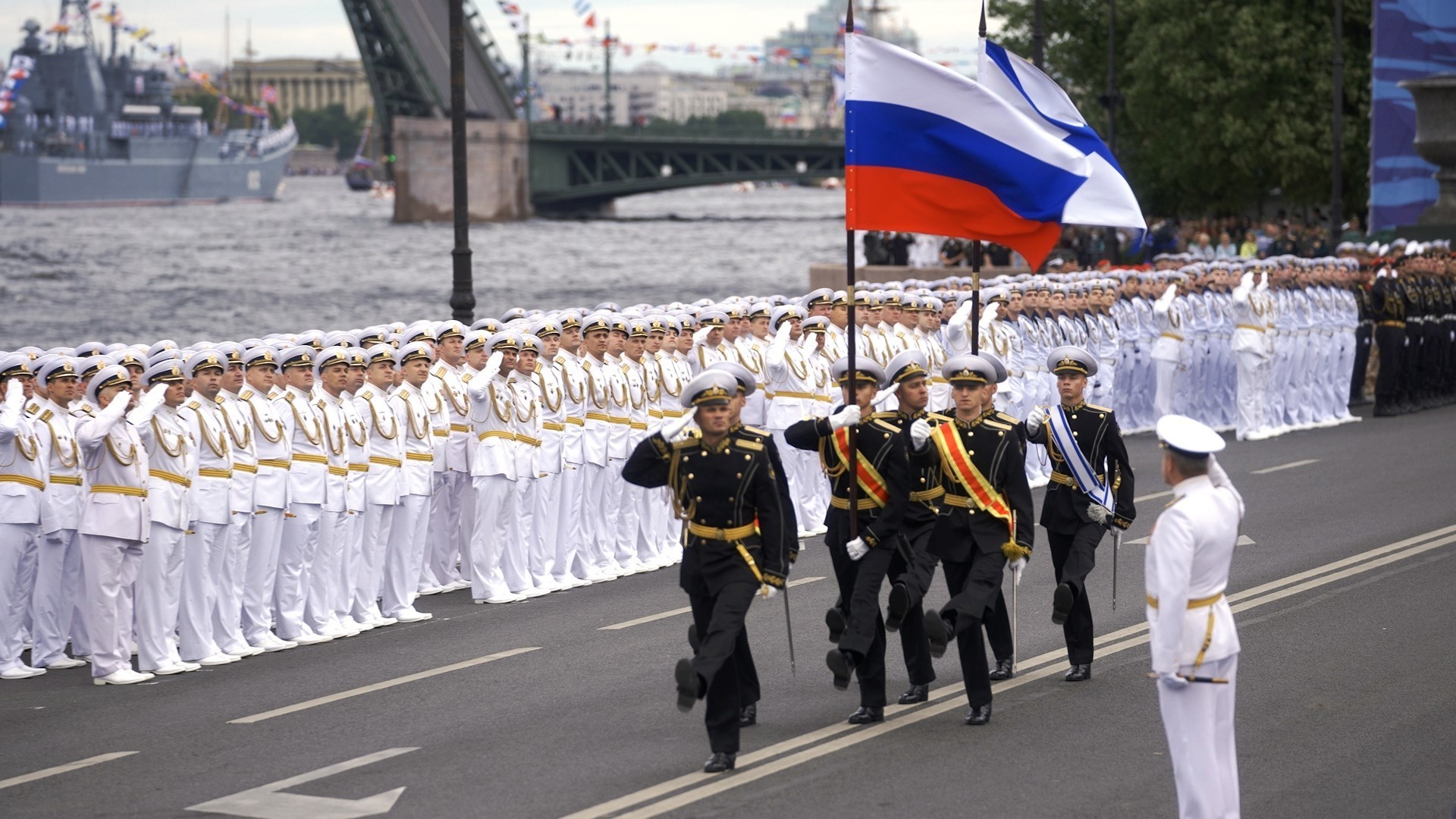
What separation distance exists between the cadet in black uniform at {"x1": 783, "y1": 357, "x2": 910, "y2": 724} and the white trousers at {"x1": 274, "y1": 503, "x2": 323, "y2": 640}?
4364 millimetres

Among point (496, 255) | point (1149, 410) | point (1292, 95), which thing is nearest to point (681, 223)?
point (496, 255)

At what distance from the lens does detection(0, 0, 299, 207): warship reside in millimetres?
134625

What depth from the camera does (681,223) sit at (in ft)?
413

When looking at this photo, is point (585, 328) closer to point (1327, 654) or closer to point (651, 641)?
point (651, 641)

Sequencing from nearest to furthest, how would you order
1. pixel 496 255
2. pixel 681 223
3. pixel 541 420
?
pixel 541 420 < pixel 496 255 < pixel 681 223

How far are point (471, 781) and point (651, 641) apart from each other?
3541mm

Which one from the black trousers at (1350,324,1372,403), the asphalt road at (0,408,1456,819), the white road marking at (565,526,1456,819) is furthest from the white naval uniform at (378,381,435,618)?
the black trousers at (1350,324,1372,403)

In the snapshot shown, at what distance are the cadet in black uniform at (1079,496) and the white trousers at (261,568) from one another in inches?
199

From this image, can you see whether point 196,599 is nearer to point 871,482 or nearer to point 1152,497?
point 871,482

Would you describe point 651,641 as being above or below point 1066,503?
below

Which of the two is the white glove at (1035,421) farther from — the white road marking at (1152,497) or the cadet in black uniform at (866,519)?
the white road marking at (1152,497)

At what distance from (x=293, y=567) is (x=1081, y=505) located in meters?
5.33

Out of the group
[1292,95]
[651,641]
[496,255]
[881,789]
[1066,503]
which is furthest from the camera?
[496,255]

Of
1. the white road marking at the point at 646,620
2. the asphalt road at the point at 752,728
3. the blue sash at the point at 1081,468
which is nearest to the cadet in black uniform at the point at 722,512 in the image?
the asphalt road at the point at 752,728
